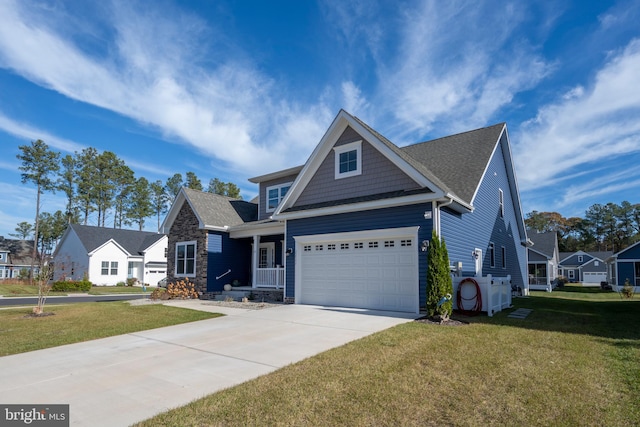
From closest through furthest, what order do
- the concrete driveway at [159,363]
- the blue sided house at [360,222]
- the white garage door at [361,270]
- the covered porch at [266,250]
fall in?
1. the concrete driveway at [159,363]
2. the white garage door at [361,270]
3. the blue sided house at [360,222]
4. the covered porch at [266,250]

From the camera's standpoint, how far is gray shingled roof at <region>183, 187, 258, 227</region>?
17.9m

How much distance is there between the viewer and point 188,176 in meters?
56.2

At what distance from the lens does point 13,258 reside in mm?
49125

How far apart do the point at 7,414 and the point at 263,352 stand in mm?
3542

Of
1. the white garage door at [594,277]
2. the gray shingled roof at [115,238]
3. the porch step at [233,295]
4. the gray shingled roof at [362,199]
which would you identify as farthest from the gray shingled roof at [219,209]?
the white garage door at [594,277]

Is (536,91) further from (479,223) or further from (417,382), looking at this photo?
(417,382)

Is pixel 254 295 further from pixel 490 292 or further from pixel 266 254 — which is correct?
pixel 490 292

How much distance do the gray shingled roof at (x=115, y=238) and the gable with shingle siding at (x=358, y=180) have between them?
29.4m

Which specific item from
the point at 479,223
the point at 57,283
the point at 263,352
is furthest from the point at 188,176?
the point at 263,352

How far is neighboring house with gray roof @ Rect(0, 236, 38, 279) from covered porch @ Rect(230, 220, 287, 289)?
44.9m

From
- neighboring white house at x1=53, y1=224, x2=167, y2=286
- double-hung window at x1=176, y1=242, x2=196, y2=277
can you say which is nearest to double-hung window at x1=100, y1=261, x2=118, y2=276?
neighboring white house at x1=53, y1=224, x2=167, y2=286

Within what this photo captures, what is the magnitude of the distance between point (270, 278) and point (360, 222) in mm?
5895

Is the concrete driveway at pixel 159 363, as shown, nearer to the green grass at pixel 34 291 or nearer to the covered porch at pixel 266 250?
the covered porch at pixel 266 250

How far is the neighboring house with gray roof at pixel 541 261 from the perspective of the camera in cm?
3208
